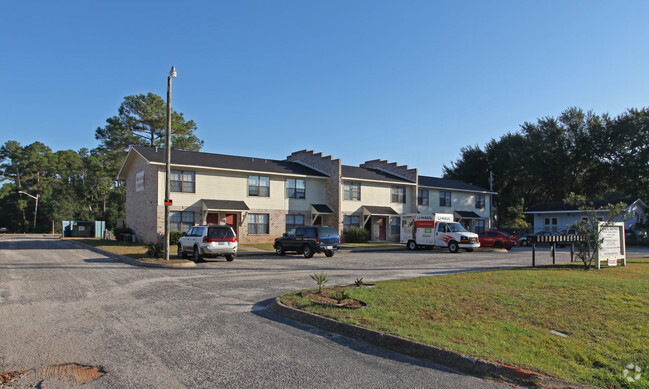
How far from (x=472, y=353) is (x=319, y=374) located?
81.1 inches

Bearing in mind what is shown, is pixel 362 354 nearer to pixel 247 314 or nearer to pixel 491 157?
pixel 247 314

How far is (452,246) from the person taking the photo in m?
29.2

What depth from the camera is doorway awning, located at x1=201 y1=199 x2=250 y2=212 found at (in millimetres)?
29766

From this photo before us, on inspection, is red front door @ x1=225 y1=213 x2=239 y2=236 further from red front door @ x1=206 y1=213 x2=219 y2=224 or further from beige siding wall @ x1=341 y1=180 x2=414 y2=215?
beige siding wall @ x1=341 y1=180 x2=414 y2=215

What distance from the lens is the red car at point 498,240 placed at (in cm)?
3222

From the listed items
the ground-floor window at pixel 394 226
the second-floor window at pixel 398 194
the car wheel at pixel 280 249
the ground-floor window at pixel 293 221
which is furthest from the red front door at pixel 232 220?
the second-floor window at pixel 398 194

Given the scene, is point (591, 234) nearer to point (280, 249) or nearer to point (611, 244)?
point (611, 244)

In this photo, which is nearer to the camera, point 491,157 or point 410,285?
point 410,285

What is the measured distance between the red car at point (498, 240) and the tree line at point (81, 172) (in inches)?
1453

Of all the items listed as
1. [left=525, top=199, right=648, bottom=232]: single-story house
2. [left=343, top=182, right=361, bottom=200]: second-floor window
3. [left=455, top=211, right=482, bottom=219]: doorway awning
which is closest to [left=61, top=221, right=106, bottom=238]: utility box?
[left=343, top=182, right=361, bottom=200]: second-floor window

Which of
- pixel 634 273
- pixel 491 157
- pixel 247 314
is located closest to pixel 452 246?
pixel 634 273

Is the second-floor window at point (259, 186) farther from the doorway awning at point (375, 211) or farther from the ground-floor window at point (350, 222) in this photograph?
the doorway awning at point (375, 211)

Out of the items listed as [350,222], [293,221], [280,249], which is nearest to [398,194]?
[350,222]

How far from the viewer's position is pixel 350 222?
37.6 m
